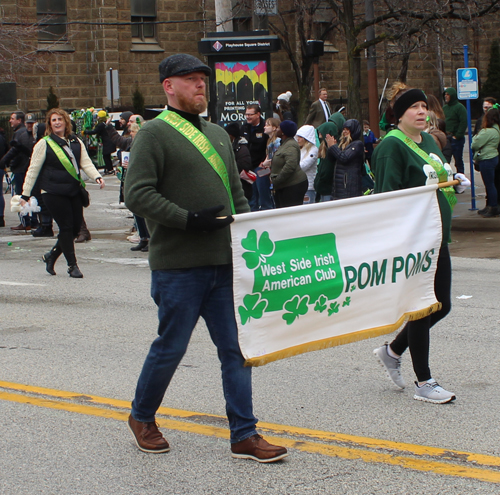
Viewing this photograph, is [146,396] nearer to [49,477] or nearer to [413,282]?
[49,477]

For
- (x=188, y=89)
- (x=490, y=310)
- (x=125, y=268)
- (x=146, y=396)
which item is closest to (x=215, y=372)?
(x=146, y=396)

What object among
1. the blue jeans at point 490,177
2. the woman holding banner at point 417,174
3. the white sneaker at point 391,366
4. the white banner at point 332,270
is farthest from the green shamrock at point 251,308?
the blue jeans at point 490,177

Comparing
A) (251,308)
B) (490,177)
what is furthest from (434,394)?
(490,177)

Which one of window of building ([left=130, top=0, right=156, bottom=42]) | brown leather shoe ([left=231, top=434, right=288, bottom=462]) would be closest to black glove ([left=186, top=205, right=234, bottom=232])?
brown leather shoe ([left=231, top=434, right=288, bottom=462])

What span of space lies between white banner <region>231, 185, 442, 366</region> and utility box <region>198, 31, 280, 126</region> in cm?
981

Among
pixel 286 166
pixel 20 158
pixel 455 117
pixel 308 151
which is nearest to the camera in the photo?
pixel 286 166

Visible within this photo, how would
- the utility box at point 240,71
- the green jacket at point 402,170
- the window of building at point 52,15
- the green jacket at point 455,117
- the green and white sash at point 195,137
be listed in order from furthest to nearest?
the window of building at point 52,15 → the green jacket at point 455,117 → the utility box at point 240,71 → the green jacket at point 402,170 → the green and white sash at point 195,137

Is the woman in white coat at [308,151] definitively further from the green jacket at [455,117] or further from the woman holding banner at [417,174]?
the woman holding banner at [417,174]

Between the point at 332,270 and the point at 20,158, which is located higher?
the point at 20,158

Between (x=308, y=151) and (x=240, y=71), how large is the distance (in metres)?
2.47

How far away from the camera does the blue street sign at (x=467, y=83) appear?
14758 mm

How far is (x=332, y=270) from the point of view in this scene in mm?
4480

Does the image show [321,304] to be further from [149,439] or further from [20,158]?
[20,158]

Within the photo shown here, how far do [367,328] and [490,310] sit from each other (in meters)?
3.43
